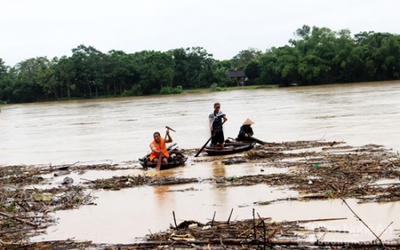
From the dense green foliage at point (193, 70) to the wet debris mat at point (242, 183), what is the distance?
5459cm

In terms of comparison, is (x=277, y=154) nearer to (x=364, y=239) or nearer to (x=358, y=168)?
(x=358, y=168)

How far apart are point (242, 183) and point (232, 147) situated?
12.5 ft

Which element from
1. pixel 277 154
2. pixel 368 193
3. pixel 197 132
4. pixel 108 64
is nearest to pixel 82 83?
pixel 108 64

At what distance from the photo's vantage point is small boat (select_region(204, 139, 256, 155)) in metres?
12.0

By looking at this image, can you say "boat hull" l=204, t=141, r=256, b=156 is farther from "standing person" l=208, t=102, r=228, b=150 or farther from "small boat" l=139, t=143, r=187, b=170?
"small boat" l=139, t=143, r=187, b=170

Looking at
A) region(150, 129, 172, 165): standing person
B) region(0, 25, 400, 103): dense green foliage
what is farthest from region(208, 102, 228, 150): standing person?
region(0, 25, 400, 103): dense green foliage

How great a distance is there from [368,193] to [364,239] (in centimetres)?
194

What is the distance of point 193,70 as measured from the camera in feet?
234

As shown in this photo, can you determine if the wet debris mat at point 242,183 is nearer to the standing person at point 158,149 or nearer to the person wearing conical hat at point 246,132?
the person wearing conical hat at point 246,132

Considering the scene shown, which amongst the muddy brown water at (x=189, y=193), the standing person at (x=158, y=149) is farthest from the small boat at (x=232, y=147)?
the standing person at (x=158, y=149)

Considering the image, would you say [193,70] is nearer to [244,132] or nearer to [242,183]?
[244,132]

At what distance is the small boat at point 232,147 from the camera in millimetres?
12004

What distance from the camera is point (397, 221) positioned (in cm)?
580

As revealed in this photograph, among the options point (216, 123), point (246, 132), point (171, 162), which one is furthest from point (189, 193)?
point (246, 132)
